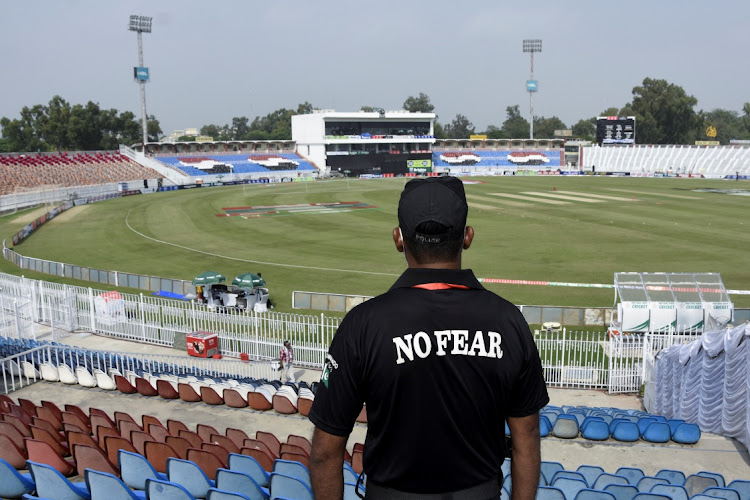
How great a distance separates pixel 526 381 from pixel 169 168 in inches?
3879

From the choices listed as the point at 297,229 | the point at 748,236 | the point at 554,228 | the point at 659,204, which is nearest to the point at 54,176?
the point at 297,229

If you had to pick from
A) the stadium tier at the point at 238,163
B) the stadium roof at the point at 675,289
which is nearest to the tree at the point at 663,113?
the stadium tier at the point at 238,163

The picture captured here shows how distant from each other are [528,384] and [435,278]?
63 cm

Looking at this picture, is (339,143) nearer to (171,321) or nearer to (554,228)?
(554,228)

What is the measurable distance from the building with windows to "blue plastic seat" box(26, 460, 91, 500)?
104 metres

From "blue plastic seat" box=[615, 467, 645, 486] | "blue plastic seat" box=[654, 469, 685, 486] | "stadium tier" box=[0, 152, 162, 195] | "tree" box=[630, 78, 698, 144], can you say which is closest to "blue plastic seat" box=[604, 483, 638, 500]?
"blue plastic seat" box=[615, 467, 645, 486]

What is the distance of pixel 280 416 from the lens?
11.9 metres

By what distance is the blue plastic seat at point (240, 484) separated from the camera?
612 centimetres

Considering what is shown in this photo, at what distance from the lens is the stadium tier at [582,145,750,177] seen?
10256 cm

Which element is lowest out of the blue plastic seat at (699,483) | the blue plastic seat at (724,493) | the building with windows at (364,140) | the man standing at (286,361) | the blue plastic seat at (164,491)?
the man standing at (286,361)

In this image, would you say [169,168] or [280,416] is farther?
[169,168]

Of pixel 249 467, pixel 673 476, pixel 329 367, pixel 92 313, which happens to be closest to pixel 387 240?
pixel 92 313

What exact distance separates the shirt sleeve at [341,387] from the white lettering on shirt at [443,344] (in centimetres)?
20

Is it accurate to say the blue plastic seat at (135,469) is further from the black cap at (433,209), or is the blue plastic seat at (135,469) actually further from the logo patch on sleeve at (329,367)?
the black cap at (433,209)
